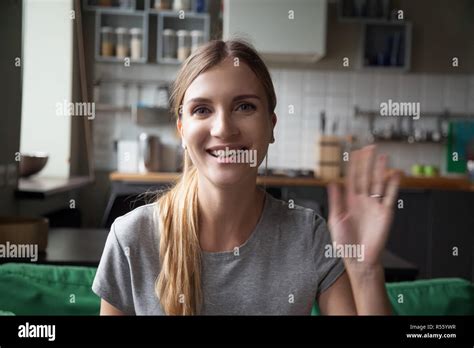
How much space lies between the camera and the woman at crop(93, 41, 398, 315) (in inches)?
Result: 19.9

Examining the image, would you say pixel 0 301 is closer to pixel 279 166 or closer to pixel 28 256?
pixel 28 256

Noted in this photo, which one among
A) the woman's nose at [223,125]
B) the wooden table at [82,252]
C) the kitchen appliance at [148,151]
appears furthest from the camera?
the kitchen appliance at [148,151]

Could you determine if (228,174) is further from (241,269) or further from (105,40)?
(105,40)

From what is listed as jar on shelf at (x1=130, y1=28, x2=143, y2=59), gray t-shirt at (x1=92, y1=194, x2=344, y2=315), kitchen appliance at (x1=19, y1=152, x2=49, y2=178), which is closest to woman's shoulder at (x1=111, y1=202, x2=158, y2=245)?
gray t-shirt at (x1=92, y1=194, x2=344, y2=315)

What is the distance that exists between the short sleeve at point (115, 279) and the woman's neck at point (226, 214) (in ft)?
0.25

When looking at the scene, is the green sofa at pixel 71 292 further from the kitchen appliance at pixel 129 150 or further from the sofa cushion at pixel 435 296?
the kitchen appliance at pixel 129 150

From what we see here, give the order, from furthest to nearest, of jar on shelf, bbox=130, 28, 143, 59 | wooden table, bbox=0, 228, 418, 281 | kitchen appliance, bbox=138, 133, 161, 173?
jar on shelf, bbox=130, 28, 143, 59 < kitchen appliance, bbox=138, 133, 161, 173 < wooden table, bbox=0, 228, 418, 281

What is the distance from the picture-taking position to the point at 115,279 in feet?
1.72

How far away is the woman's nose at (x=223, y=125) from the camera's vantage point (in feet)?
1.64

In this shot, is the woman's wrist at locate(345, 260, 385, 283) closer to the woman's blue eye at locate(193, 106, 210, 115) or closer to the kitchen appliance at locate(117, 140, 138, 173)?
the woman's blue eye at locate(193, 106, 210, 115)

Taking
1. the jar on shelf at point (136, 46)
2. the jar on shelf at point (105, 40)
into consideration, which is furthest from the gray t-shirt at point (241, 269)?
the jar on shelf at point (136, 46)

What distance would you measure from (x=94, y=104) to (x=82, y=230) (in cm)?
16
